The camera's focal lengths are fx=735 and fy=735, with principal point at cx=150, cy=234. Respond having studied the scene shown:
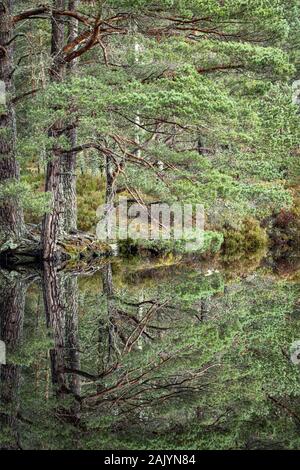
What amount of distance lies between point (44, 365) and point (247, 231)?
16.2 m

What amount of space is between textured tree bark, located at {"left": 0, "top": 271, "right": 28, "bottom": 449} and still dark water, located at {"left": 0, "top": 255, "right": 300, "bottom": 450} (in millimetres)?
13

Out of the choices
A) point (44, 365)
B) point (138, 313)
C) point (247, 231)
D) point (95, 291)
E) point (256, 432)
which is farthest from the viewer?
point (247, 231)

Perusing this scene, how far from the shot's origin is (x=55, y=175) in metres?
13.8

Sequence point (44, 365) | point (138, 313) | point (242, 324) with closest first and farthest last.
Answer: point (44, 365) → point (242, 324) → point (138, 313)

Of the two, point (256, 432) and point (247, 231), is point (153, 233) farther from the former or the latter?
point (256, 432)

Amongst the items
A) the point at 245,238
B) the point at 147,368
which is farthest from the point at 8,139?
the point at 245,238

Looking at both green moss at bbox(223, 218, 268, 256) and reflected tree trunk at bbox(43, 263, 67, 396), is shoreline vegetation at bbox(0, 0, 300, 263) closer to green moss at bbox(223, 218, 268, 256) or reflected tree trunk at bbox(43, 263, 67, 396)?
reflected tree trunk at bbox(43, 263, 67, 396)

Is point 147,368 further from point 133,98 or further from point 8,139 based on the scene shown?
point 8,139

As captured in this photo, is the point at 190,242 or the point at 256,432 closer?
the point at 256,432

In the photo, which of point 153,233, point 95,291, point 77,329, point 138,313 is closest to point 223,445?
point 77,329

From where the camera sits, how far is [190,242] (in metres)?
15.5

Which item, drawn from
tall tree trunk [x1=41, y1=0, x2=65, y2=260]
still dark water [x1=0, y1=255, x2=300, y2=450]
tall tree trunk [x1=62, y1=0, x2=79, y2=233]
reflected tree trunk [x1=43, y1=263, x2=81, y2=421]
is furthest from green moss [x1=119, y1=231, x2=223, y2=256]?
still dark water [x1=0, y1=255, x2=300, y2=450]

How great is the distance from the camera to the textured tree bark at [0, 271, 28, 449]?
4.64m

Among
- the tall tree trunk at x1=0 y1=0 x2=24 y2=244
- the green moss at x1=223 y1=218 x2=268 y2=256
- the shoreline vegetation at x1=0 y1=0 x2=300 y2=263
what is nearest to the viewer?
the shoreline vegetation at x1=0 y1=0 x2=300 y2=263
